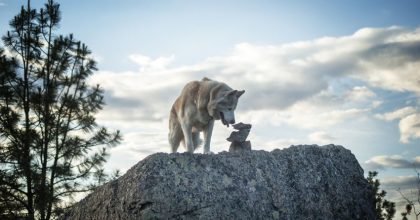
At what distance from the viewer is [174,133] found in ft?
26.1

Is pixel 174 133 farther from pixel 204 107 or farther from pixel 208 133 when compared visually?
pixel 204 107

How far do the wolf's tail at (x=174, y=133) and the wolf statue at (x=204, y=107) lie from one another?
0.19 ft

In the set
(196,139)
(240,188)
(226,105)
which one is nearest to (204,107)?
(226,105)

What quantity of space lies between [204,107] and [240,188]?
11.8 feet

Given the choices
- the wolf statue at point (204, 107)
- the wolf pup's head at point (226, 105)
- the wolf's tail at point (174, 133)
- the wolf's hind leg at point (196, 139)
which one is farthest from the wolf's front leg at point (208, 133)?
the wolf's tail at point (174, 133)

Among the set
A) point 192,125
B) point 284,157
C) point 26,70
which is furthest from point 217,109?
point 26,70

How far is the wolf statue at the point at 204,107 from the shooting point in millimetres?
6555

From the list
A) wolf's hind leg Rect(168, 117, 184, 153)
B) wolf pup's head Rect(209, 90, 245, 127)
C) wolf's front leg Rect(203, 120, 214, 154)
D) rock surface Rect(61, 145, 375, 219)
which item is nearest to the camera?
rock surface Rect(61, 145, 375, 219)

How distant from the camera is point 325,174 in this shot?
394cm

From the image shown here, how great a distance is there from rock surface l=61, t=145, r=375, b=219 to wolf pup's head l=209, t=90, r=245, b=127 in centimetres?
243

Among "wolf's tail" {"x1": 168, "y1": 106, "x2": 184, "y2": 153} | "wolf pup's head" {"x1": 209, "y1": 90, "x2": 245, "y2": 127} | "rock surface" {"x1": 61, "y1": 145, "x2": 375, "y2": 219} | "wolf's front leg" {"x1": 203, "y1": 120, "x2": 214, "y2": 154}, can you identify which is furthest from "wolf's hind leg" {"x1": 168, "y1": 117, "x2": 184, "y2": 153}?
"rock surface" {"x1": 61, "y1": 145, "x2": 375, "y2": 219}

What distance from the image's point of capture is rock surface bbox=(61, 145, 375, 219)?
3.12 m

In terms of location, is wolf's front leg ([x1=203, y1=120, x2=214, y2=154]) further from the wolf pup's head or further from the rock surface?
Result: the rock surface

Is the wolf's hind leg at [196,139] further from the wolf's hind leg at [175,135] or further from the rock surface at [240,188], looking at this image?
the rock surface at [240,188]
